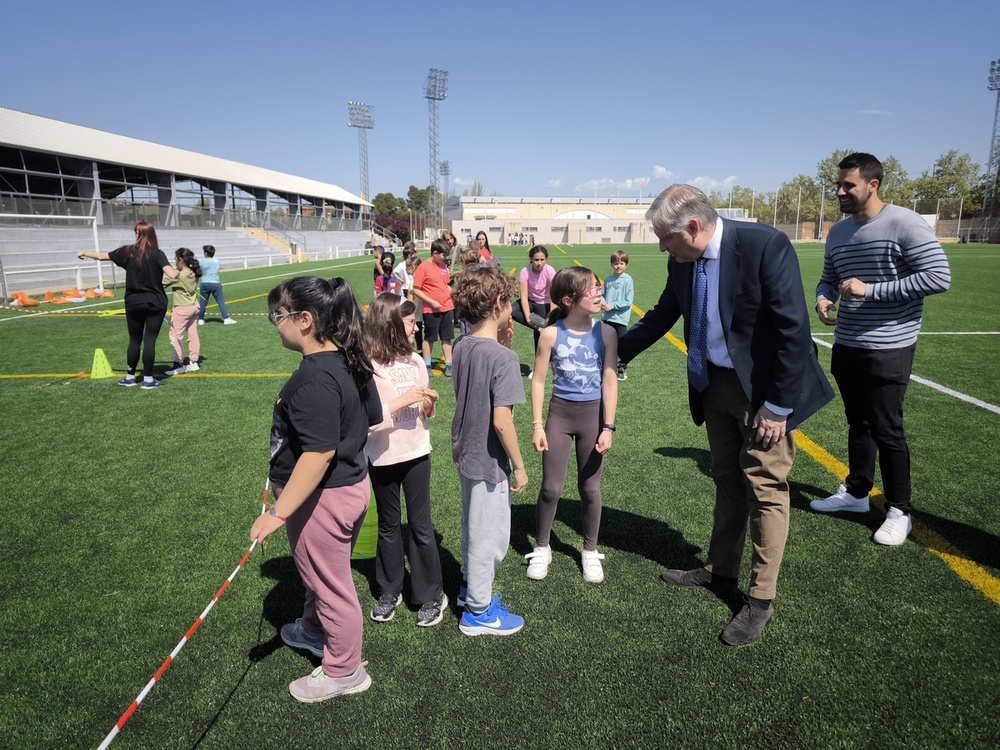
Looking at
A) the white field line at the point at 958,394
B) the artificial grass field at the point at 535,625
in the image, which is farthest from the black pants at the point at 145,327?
the white field line at the point at 958,394

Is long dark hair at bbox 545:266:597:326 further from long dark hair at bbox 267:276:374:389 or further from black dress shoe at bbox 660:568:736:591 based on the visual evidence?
black dress shoe at bbox 660:568:736:591

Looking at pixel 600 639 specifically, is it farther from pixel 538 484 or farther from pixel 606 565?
pixel 538 484

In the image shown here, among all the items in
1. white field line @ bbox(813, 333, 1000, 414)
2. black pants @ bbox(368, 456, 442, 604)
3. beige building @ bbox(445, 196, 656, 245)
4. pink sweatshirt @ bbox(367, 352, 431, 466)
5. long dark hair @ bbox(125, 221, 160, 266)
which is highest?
beige building @ bbox(445, 196, 656, 245)

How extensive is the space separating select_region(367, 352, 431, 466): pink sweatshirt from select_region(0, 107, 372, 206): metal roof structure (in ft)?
113

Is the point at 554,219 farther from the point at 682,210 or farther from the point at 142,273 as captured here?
the point at 682,210

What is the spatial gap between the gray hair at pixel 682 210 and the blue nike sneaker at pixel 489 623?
2.00 m

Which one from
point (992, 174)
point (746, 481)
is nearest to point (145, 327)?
point (746, 481)

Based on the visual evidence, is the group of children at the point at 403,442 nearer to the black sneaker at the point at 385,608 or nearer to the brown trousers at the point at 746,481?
the black sneaker at the point at 385,608

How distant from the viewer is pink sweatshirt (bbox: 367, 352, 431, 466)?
282 cm

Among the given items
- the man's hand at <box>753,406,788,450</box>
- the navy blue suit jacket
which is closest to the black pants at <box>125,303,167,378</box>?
the navy blue suit jacket

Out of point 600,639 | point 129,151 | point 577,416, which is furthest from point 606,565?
point 129,151

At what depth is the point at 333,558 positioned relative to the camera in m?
2.41

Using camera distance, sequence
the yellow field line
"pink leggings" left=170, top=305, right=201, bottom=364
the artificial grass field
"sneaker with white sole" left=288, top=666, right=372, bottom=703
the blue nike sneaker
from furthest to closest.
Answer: "pink leggings" left=170, top=305, right=201, bottom=364 < the yellow field line < the blue nike sneaker < "sneaker with white sole" left=288, top=666, right=372, bottom=703 < the artificial grass field

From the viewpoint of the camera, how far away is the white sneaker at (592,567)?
3396 mm
